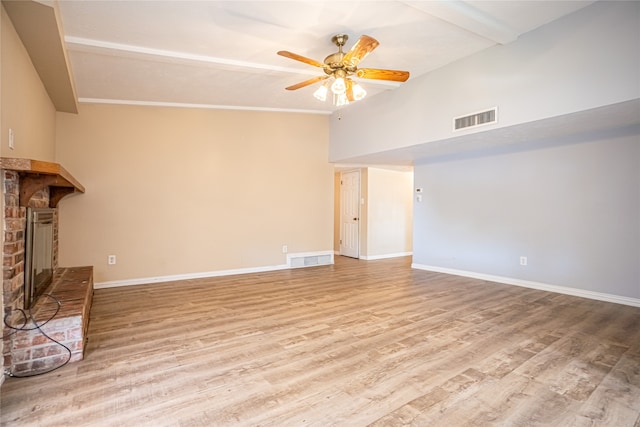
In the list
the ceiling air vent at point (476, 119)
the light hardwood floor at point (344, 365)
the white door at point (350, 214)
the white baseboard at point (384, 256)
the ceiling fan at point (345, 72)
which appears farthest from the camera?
the white door at point (350, 214)

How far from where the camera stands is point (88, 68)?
337 centimetres

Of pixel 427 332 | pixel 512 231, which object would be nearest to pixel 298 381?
pixel 427 332

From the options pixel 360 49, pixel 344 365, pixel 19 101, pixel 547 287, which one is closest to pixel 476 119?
pixel 360 49

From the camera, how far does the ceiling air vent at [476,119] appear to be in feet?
11.7

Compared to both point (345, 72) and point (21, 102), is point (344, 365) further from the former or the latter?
point (21, 102)

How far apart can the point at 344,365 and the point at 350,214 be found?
17.5 ft

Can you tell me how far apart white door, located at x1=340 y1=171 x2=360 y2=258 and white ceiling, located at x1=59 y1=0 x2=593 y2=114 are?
3.41 meters

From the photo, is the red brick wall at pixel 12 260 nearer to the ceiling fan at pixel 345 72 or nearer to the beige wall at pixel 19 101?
the beige wall at pixel 19 101

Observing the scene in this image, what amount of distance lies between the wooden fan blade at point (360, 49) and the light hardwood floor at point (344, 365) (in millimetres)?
2430

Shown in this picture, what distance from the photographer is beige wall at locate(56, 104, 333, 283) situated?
429 cm

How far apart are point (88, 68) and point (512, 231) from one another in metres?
5.84

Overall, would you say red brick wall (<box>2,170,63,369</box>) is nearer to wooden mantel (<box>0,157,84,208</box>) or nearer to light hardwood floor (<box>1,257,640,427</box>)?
wooden mantel (<box>0,157,84,208</box>)

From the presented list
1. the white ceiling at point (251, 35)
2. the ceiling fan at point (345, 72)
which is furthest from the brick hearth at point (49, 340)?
the ceiling fan at point (345, 72)

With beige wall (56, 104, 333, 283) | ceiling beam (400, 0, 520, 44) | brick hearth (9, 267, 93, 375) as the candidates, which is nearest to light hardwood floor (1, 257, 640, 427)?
brick hearth (9, 267, 93, 375)
